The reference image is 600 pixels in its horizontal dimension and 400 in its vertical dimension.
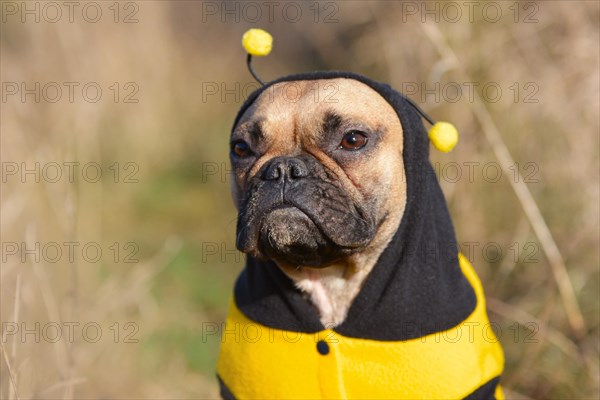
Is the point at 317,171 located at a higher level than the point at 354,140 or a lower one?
lower

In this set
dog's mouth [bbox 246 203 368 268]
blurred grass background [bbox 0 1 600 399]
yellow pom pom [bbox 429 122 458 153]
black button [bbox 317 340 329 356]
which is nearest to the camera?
dog's mouth [bbox 246 203 368 268]

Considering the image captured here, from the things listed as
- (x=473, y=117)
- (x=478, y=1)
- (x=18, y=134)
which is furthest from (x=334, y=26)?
(x=18, y=134)

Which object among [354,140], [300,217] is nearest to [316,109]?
[354,140]

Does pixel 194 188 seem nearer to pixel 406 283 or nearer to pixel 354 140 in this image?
pixel 354 140

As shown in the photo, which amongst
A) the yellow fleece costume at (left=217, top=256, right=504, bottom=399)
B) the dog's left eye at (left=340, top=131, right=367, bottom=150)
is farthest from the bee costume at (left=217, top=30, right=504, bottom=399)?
the dog's left eye at (left=340, top=131, right=367, bottom=150)

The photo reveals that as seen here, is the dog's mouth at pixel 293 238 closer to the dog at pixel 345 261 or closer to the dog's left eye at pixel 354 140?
the dog at pixel 345 261

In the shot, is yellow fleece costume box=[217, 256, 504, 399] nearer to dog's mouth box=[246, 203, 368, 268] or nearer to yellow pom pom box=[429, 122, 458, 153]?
dog's mouth box=[246, 203, 368, 268]

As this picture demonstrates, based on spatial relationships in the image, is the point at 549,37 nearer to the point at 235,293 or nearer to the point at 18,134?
the point at 235,293

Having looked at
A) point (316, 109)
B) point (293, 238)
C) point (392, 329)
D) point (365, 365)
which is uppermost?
point (316, 109)

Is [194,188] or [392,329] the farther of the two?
[194,188]
